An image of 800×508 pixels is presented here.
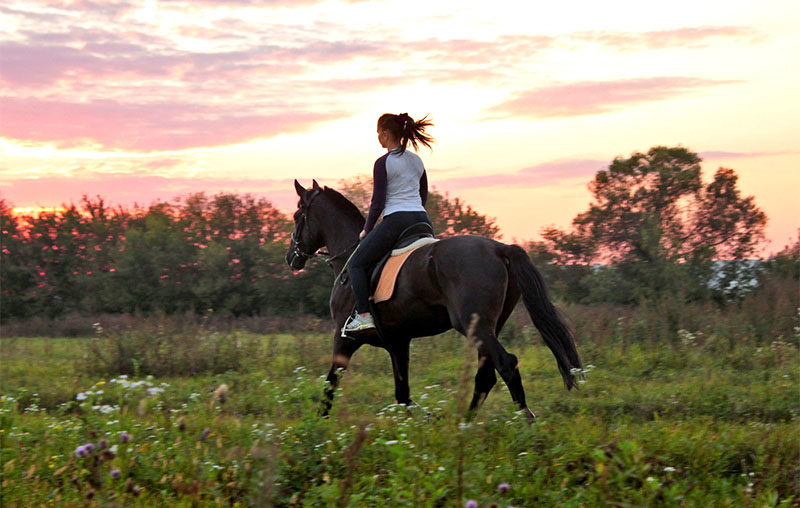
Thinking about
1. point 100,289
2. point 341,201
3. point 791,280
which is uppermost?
point 341,201

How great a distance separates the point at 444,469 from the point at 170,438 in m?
2.58

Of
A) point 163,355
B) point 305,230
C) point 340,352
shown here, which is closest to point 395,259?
point 340,352

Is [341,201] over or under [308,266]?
over

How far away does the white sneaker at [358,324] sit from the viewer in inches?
296

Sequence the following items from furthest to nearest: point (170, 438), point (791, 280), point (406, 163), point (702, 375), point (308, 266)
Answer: point (308, 266) → point (791, 280) → point (702, 375) → point (406, 163) → point (170, 438)

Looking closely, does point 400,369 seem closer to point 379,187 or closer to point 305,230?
point 379,187

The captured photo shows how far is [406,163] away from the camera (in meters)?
7.52

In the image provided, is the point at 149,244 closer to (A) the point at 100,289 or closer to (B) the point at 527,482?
(A) the point at 100,289

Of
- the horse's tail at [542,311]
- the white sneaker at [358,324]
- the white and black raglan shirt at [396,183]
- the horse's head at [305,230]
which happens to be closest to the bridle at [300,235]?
the horse's head at [305,230]

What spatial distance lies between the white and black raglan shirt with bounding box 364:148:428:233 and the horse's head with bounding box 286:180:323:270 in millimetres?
1428

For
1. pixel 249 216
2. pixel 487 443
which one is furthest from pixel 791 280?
pixel 249 216

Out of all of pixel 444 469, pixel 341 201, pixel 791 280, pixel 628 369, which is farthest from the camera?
pixel 791 280

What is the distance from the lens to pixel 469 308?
21.8 feet

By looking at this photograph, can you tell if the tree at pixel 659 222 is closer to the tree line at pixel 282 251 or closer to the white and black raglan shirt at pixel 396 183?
the tree line at pixel 282 251
